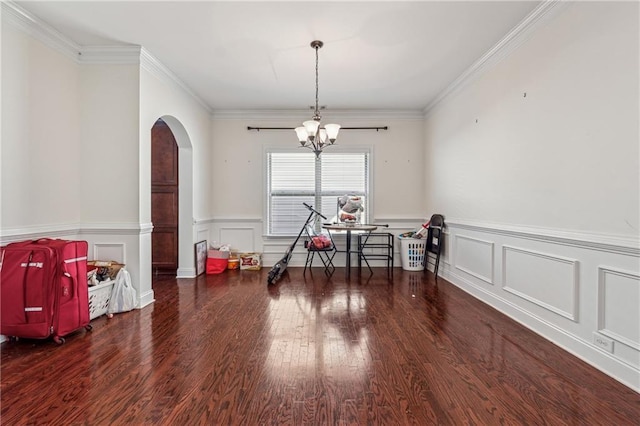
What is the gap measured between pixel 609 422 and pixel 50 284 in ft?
12.1

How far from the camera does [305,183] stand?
5539 millimetres

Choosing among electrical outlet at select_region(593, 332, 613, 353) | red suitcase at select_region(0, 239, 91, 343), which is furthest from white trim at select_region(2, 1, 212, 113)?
electrical outlet at select_region(593, 332, 613, 353)

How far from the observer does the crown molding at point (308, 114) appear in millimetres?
5410

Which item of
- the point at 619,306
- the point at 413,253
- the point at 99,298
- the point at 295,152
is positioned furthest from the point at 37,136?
the point at 413,253

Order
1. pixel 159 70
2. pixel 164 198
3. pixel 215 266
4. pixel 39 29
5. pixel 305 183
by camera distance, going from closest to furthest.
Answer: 1. pixel 39 29
2. pixel 159 70
3. pixel 164 198
4. pixel 215 266
5. pixel 305 183

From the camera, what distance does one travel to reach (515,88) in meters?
3.01

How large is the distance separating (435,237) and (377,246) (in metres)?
1.02

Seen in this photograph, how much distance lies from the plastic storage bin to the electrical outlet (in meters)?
2.93

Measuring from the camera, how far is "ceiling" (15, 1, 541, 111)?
2.61m

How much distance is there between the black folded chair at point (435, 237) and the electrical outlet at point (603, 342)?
249 centimetres

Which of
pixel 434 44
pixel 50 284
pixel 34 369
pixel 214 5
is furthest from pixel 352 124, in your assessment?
pixel 34 369

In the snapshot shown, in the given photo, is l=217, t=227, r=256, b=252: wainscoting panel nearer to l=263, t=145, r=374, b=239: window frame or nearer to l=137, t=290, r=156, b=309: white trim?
l=263, t=145, r=374, b=239: window frame

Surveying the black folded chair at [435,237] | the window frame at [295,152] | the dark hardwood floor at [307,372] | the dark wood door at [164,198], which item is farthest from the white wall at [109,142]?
the black folded chair at [435,237]

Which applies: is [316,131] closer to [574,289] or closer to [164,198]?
[574,289]
